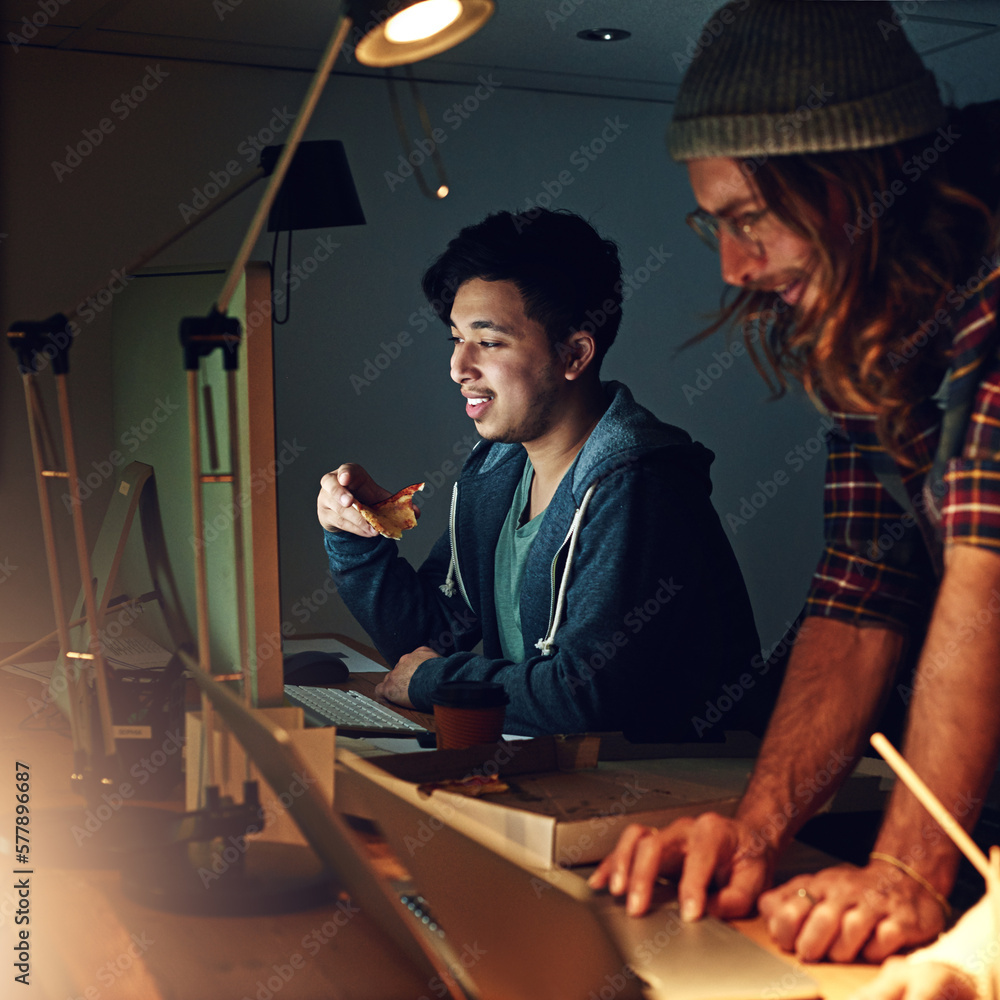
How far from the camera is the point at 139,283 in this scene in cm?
127

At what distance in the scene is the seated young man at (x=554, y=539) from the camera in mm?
1607

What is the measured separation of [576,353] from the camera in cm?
197

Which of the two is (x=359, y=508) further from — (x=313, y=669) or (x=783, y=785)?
(x=783, y=785)

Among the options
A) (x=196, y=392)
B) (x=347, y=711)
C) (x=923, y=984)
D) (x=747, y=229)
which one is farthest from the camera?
(x=347, y=711)

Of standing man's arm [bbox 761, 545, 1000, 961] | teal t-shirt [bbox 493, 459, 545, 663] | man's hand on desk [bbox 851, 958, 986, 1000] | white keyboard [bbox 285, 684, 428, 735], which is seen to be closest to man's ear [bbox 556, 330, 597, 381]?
teal t-shirt [bbox 493, 459, 545, 663]

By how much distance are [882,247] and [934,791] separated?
17.4 inches

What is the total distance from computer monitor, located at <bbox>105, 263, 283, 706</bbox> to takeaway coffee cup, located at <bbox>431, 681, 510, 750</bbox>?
27 centimetres

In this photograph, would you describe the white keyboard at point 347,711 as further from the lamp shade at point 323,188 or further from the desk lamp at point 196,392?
the lamp shade at point 323,188

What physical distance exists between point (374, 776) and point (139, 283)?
703 mm

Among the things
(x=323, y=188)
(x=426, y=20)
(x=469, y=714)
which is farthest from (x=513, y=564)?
(x=323, y=188)

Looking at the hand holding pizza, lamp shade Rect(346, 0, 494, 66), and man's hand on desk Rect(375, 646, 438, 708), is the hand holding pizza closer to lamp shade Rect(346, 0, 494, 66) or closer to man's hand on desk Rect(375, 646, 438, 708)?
man's hand on desk Rect(375, 646, 438, 708)

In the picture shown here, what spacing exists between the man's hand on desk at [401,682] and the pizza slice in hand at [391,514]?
30 centimetres

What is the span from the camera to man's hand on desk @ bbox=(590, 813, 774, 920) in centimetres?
75

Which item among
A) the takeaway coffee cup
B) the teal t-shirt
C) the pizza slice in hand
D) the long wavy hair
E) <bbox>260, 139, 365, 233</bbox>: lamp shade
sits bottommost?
the takeaway coffee cup
